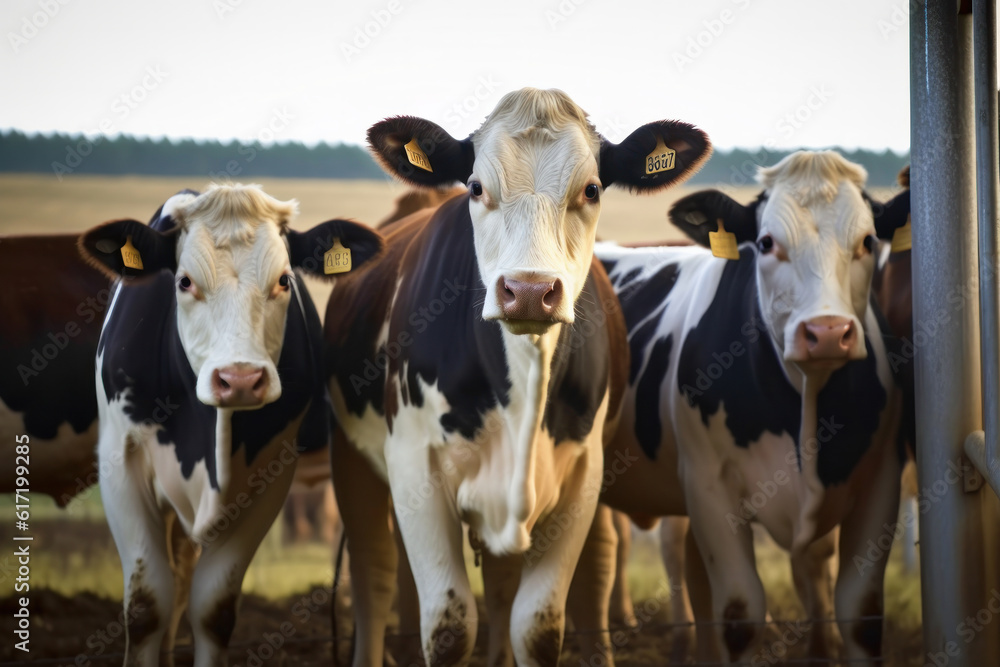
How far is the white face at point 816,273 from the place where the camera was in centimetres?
431

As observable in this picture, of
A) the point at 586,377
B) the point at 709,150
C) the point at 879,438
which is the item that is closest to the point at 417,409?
the point at 586,377

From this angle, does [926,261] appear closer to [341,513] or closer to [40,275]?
[341,513]

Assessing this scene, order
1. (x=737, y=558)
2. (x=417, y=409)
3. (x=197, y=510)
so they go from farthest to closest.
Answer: (x=737, y=558), (x=197, y=510), (x=417, y=409)

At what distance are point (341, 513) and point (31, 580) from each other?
358cm

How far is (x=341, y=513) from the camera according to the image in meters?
5.20

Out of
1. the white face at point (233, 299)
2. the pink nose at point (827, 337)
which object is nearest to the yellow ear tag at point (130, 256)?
the white face at point (233, 299)

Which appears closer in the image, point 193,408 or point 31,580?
point 193,408

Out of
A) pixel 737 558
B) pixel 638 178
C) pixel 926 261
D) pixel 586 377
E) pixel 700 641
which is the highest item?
pixel 638 178

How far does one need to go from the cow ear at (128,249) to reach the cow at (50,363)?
1459 mm

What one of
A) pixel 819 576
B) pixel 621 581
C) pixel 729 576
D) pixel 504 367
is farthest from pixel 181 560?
Answer: pixel 819 576

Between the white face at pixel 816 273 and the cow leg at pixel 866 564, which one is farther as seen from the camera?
the cow leg at pixel 866 564

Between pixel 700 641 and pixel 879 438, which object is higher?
pixel 879 438

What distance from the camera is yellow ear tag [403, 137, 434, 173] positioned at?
13.7ft

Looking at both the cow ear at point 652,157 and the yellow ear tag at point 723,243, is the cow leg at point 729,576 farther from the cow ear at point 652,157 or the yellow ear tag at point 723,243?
the cow ear at point 652,157
